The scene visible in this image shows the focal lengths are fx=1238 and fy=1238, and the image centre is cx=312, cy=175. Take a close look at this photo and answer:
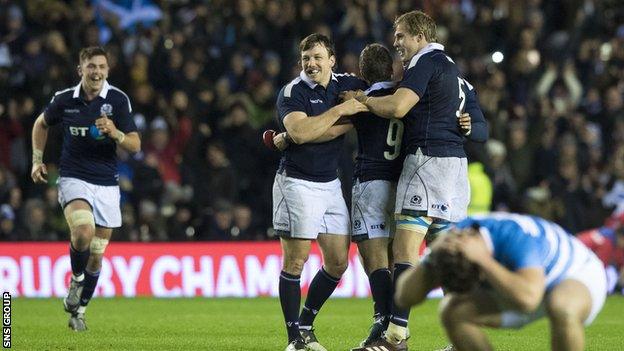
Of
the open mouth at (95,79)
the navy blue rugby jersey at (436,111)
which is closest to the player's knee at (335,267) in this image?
the navy blue rugby jersey at (436,111)

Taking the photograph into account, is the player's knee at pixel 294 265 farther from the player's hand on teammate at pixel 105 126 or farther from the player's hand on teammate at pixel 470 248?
the player's hand on teammate at pixel 470 248

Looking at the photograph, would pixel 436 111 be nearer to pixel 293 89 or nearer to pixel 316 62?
pixel 316 62

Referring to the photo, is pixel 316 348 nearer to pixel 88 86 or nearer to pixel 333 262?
pixel 333 262

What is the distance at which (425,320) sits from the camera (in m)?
13.2

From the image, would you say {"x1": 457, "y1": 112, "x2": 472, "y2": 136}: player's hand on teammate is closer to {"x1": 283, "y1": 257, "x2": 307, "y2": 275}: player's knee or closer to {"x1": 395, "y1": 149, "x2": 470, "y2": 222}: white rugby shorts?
{"x1": 395, "y1": 149, "x2": 470, "y2": 222}: white rugby shorts

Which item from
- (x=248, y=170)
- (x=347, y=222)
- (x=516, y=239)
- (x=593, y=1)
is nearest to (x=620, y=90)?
(x=593, y=1)

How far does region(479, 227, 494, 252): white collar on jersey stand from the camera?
21.0 feet

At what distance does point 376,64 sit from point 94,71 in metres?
3.29

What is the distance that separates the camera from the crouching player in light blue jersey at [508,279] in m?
6.21

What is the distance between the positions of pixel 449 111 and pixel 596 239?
29.2 feet

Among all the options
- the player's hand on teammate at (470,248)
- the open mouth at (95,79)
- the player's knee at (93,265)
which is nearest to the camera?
the player's hand on teammate at (470,248)

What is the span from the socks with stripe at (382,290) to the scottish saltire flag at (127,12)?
11303 millimetres

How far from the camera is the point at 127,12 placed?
2006 cm

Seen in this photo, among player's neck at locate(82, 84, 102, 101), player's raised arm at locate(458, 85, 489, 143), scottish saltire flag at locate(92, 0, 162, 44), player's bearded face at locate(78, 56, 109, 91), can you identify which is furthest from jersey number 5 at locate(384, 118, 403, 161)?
scottish saltire flag at locate(92, 0, 162, 44)
